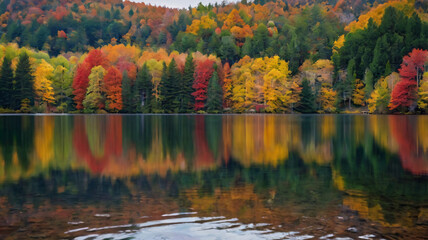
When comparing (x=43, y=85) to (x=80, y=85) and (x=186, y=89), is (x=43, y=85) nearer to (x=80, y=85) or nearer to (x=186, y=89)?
(x=80, y=85)

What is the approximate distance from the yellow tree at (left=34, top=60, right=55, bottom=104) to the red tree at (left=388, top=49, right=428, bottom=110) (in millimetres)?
58831

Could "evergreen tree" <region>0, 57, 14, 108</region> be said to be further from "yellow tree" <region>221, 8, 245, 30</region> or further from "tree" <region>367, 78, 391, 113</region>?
"yellow tree" <region>221, 8, 245, 30</region>

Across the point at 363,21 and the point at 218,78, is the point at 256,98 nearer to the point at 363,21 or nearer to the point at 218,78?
the point at 218,78

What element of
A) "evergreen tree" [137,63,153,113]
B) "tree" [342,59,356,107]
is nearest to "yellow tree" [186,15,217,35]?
"evergreen tree" [137,63,153,113]

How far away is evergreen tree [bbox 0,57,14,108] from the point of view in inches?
2977

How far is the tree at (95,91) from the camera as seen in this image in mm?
83312

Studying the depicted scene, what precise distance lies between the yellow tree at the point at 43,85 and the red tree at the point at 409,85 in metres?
58.8

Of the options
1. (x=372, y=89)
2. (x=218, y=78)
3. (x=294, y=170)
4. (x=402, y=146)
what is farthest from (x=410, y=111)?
(x=294, y=170)

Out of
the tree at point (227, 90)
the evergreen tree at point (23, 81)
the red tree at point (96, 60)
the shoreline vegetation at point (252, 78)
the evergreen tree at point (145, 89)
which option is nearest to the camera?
the shoreline vegetation at point (252, 78)

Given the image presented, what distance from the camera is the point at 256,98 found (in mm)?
86062

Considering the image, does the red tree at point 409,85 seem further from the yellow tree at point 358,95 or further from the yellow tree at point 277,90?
the yellow tree at point 277,90

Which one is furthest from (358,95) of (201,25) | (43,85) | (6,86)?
(201,25)

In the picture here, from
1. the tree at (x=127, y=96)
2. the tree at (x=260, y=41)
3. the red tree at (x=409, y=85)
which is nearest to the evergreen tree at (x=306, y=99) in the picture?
the red tree at (x=409, y=85)

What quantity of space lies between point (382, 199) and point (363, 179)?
2661mm
